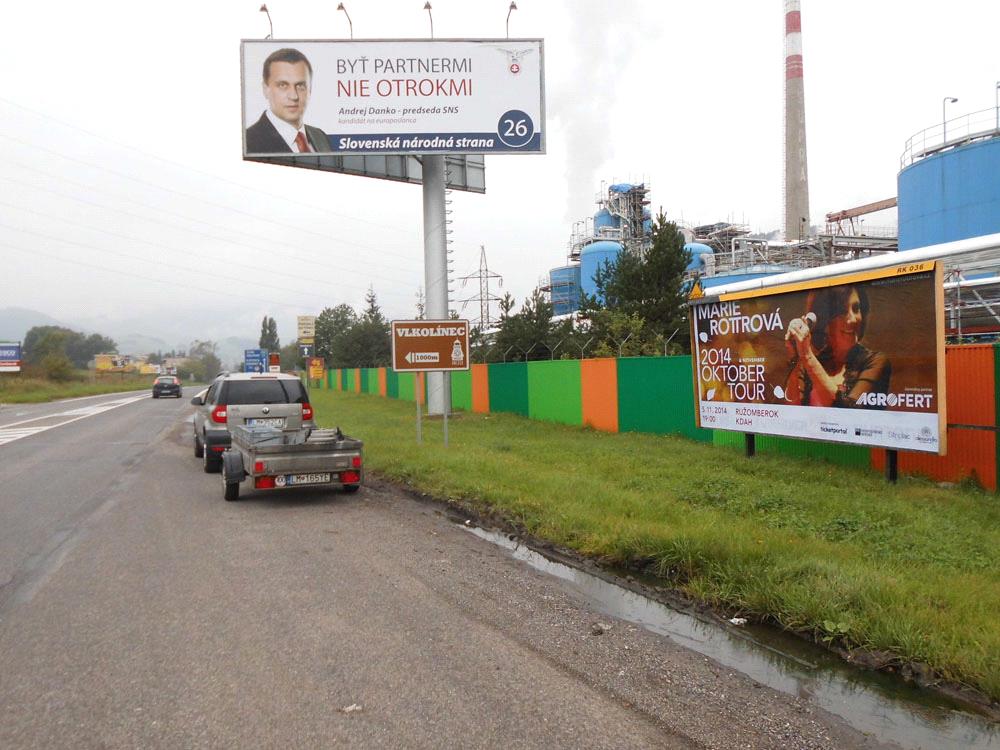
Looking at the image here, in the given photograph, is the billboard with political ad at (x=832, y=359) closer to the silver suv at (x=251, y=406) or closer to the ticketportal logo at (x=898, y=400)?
the ticketportal logo at (x=898, y=400)

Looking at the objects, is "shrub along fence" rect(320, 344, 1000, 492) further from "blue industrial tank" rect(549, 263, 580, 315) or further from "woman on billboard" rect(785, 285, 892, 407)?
"blue industrial tank" rect(549, 263, 580, 315)

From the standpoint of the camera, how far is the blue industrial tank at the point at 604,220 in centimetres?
6038

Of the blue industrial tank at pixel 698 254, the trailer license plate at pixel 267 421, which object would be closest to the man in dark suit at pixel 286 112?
the trailer license plate at pixel 267 421

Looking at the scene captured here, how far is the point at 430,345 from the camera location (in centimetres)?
1474

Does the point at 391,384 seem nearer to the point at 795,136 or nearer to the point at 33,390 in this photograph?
the point at 33,390

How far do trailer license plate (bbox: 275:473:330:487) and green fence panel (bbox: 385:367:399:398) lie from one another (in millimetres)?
29347

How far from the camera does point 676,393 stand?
15.2 metres

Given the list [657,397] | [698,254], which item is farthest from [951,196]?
[657,397]

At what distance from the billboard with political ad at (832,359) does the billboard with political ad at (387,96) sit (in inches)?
555

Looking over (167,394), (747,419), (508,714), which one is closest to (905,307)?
(747,419)

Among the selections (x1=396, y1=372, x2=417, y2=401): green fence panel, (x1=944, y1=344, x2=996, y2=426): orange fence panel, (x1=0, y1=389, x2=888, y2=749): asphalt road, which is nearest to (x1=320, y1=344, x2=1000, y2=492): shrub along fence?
(x1=944, y1=344, x2=996, y2=426): orange fence panel

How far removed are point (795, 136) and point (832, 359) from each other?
5057 cm

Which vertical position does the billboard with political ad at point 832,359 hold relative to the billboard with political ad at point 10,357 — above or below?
below

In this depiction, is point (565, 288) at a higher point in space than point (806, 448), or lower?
higher
